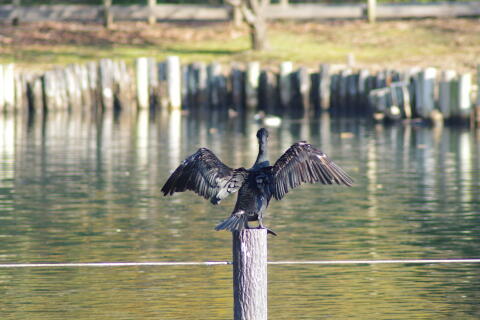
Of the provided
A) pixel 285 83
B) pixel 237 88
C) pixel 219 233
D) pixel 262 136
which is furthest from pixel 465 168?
pixel 237 88

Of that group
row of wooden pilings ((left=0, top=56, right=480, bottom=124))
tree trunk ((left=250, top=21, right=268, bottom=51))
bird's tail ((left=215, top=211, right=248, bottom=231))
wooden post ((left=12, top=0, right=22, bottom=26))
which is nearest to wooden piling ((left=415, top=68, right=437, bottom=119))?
row of wooden pilings ((left=0, top=56, right=480, bottom=124))

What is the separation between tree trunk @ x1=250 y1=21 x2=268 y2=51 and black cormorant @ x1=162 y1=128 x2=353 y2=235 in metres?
31.5

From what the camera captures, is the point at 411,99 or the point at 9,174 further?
the point at 411,99

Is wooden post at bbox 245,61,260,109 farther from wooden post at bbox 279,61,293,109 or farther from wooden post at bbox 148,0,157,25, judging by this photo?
wooden post at bbox 148,0,157,25

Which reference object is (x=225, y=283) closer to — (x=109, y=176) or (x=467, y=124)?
(x=109, y=176)

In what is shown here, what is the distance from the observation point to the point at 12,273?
15.3 metres

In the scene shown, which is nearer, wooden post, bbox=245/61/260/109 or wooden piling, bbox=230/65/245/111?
wooden post, bbox=245/61/260/109

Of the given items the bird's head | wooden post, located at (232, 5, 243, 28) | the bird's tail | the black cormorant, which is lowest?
the bird's tail

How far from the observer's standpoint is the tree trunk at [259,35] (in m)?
43.2

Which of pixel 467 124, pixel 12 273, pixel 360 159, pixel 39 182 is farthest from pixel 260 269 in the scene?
pixel 467 124

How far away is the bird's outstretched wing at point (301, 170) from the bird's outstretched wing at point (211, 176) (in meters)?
0.34

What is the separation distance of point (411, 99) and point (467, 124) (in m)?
1.90

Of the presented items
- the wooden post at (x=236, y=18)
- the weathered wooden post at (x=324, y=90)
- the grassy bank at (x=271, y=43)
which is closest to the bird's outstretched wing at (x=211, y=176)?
the weathered wooden post at (x=324, y=90)

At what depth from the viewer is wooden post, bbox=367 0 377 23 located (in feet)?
158
